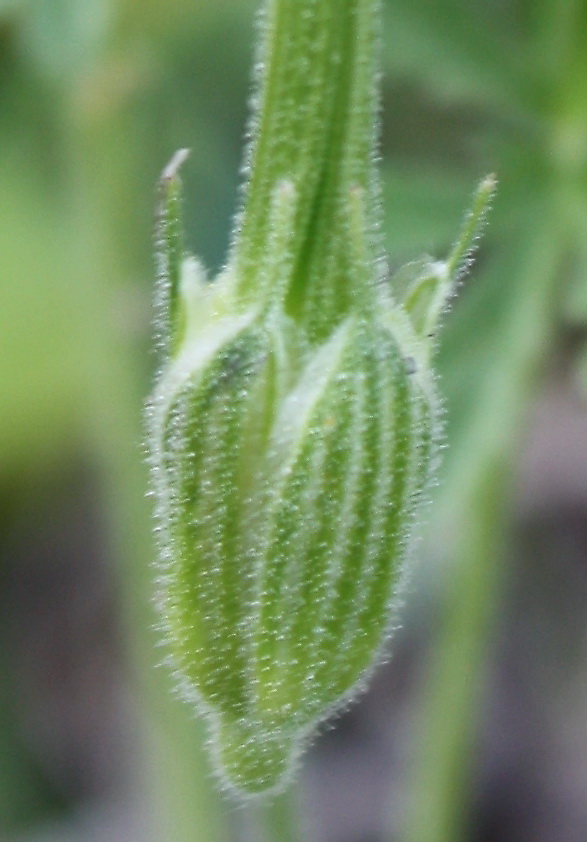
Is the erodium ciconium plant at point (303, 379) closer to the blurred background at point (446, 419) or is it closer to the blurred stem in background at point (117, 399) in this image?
the blurred background at point (446, 419)

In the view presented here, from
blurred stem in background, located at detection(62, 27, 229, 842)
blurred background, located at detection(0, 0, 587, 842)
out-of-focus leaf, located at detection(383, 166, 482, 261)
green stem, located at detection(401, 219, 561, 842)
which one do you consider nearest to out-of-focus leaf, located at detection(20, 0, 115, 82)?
blurred background, located at detection(0, 0, 587, 842)

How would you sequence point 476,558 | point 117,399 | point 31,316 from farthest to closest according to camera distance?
point 31,316 < point 117,399 < point 476,558

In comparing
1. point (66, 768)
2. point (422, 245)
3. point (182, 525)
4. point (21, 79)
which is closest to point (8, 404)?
point (21, 79)

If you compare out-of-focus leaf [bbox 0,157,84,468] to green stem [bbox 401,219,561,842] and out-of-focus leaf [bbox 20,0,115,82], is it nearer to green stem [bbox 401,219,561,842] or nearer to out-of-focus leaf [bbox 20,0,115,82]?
out-of-focus leaf [bbox 20,0,115,82]

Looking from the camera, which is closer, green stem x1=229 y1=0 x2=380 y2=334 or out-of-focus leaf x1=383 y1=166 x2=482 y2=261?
green stem x1=229 y1=0 x2=380 y2=334

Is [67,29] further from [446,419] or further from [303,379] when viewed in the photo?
[303,379]

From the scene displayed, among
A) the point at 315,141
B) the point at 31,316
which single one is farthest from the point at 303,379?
the point at 31,316

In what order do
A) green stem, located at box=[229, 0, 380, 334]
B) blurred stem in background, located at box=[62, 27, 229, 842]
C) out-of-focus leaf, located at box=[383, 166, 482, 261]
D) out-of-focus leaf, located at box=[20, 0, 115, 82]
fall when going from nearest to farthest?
green stem, located at box=[229, 0, 380, 334] → out-of-focus leaf, located at box=[20, 0, 115, 82] → out-of-focus leaf, located at box=[383, 166, 482, 261] → blurred stem in background, located at box=[62, 27, 229, 842]
